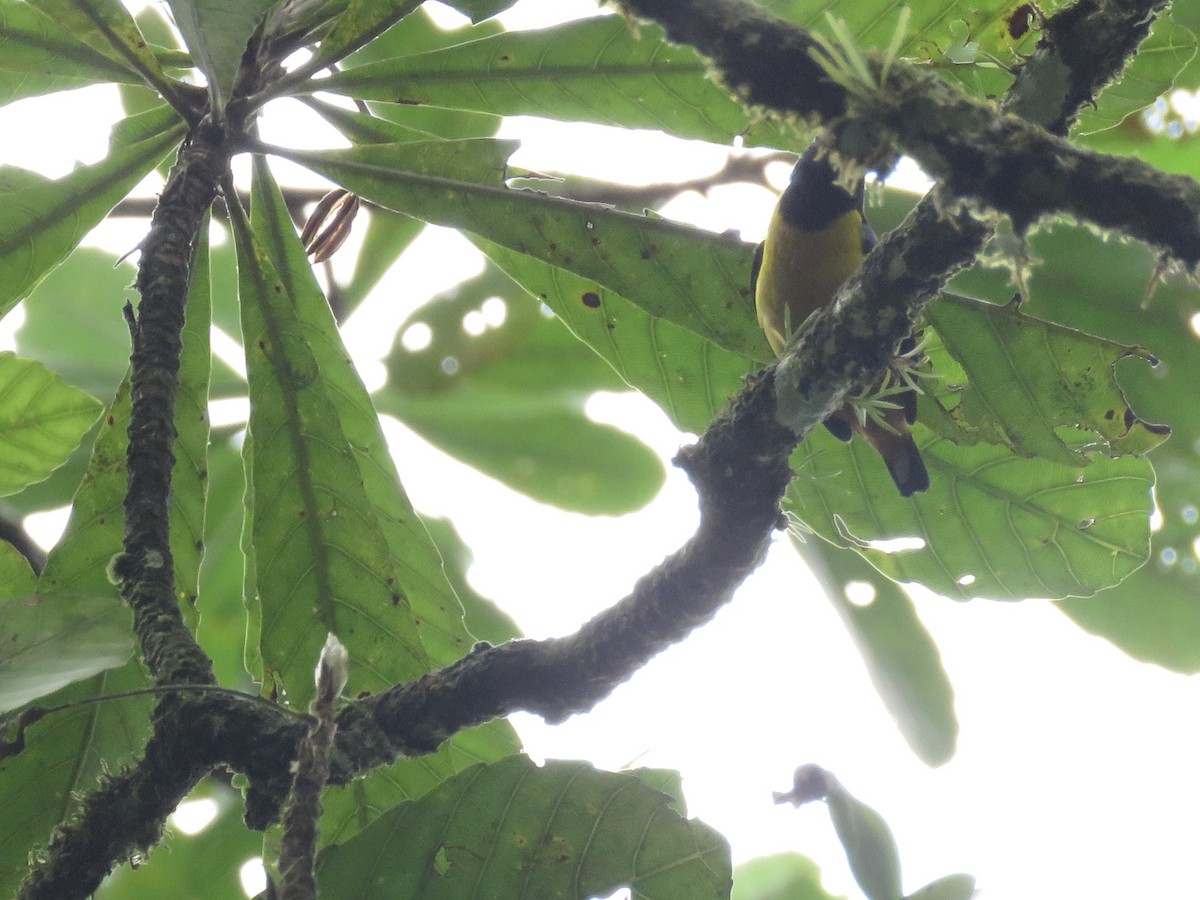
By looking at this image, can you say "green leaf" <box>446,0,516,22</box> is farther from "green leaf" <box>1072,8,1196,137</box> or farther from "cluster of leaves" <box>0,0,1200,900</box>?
"green leaf" <box>1072,8,1196,137</box>

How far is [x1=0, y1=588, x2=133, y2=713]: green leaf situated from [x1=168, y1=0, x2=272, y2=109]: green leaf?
91cm

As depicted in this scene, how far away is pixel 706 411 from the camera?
219 centimetres

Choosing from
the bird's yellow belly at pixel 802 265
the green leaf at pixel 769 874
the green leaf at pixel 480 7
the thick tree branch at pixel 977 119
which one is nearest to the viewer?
the thick tree branch at pixel 977 119

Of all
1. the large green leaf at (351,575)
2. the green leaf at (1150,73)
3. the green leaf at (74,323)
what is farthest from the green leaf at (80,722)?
the green leaf at (1150,73)

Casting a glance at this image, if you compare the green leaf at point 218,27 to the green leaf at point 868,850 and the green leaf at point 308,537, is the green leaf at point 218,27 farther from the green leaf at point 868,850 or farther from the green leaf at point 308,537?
the green leaf at point 868,850

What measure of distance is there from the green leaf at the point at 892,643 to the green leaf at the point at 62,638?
1.84 meters

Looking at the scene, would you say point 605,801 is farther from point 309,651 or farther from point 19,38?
point 19,38

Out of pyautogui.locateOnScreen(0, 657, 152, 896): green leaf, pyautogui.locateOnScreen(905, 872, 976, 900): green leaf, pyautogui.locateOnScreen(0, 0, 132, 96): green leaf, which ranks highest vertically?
pyautogui.locateOnScreen(0, 0, 132, 96): green leaf

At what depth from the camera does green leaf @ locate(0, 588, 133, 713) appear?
1.24 m

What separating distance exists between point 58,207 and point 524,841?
145 cm

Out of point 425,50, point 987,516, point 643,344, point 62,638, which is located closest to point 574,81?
point 643,344

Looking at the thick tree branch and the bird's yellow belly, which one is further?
the bird's yellow belly

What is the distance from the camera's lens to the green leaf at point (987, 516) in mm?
1968

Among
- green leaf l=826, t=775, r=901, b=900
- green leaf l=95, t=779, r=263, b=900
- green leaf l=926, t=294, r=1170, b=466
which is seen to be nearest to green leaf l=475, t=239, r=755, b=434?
green leaf l=926, t=294, r=1170, b=466
